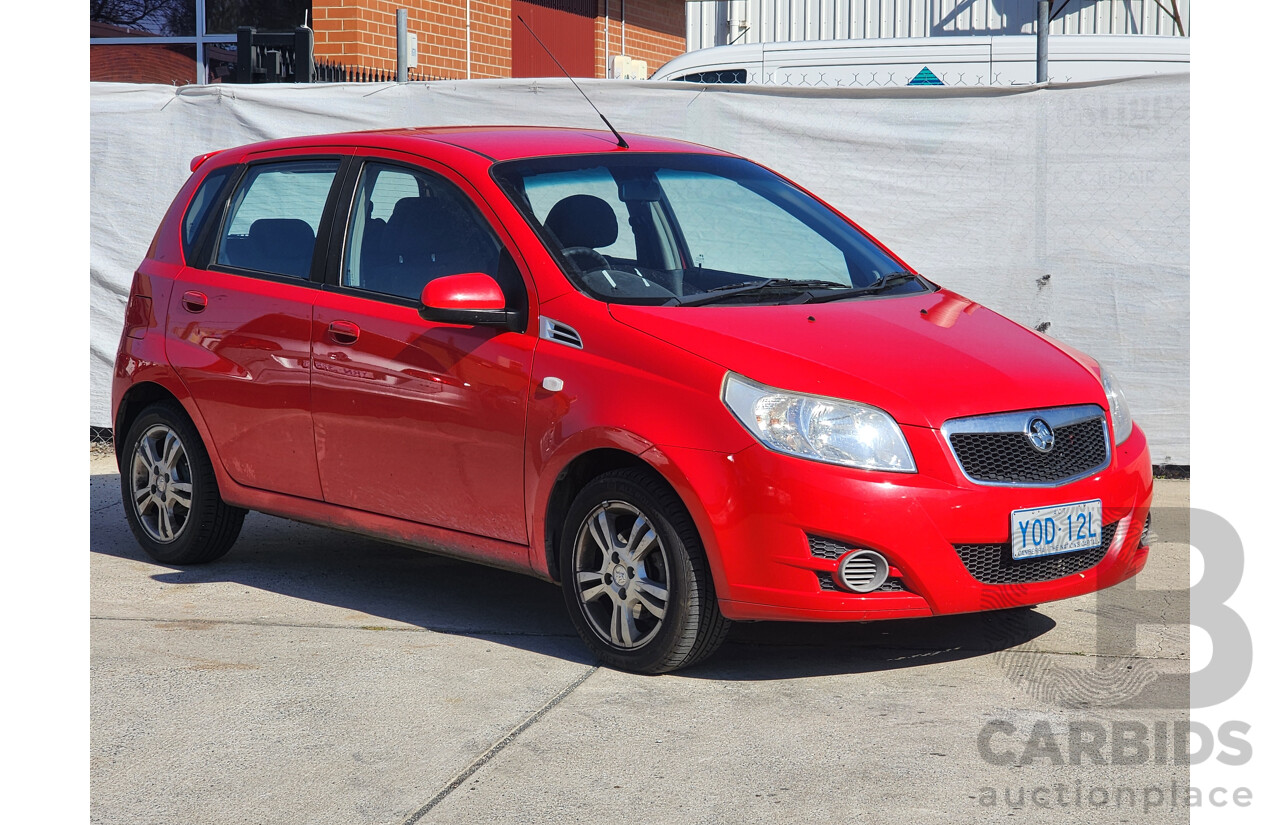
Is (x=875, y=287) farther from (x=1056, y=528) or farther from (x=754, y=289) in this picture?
(x=1056, y=528)

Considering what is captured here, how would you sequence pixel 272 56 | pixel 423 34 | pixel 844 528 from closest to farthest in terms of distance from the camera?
pixel 844 528, pixel 272 56, pixel 423 34

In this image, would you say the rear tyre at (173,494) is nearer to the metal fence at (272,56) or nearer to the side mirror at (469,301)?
the side mirror at (469,301)

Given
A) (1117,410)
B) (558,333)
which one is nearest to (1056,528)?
(1117,410)

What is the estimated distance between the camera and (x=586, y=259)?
5246mm

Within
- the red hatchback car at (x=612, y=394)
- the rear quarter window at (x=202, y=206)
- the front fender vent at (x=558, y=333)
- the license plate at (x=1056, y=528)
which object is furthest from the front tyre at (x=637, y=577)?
the rear quarter window at (x=202, y=206)

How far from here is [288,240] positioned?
19.9 ft

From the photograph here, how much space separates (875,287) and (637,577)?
1.53 metres

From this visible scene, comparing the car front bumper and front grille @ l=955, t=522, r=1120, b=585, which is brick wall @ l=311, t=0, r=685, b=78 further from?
front grille @ l=955, t=522, r=1120, b=585

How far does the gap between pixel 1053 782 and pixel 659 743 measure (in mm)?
1095

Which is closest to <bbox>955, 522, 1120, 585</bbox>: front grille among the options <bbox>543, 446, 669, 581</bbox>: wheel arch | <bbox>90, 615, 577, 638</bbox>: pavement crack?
<bbox>543, 446, 669, 581</bbox>: wheel arch

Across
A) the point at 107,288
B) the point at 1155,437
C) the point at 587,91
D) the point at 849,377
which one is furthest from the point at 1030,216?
the point at 107,288

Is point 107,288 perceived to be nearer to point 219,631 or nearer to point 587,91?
point 587,91

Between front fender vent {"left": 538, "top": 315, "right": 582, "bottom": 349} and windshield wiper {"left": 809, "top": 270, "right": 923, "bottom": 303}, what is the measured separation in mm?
883

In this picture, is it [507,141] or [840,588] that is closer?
[840,588]
